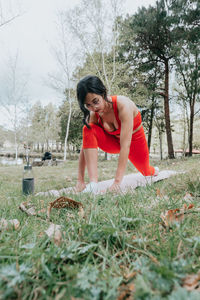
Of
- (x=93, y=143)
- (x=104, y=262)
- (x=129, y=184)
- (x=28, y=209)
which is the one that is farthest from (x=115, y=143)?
(x=104, y=262)

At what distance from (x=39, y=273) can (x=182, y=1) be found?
1394 centimetres

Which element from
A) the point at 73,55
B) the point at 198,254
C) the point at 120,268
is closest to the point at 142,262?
the point at 120,268

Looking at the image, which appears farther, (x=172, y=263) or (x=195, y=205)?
(x=195, y=205)

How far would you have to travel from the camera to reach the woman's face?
2223 mm

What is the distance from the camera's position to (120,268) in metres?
0.75

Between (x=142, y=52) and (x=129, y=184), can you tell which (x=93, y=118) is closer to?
(x=129, y=184)

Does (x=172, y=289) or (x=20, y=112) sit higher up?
(x=20, y=112)

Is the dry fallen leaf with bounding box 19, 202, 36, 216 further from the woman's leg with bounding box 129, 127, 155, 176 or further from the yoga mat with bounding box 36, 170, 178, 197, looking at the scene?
the woman's leg with bounding box 129, 127, 155, 176

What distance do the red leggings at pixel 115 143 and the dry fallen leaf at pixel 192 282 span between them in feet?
→ 7.13

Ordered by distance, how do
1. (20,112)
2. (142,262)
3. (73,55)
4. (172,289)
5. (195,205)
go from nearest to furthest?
(172,289), (142,262), (195,205), (73,55), (20,112)

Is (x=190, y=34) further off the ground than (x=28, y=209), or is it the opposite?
(x=190, y=34)

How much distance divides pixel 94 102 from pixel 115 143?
988 mm

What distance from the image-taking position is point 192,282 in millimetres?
609

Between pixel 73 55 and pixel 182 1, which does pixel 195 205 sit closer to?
pixel 182 1
